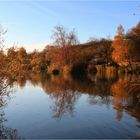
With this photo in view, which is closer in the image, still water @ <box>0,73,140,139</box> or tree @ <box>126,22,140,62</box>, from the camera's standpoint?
still water @ <box>0,73,140,139</box>

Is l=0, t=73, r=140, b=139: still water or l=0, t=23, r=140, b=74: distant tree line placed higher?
l=0, t=23, r=140, b=74: distant tree line

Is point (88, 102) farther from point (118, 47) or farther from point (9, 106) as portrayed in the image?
point (118, 47)

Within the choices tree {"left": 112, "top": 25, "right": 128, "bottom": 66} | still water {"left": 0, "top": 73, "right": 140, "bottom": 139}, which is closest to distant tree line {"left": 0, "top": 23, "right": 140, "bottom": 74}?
tree {"left": 112, "top": 25, "right": 128, "bottom": 66}

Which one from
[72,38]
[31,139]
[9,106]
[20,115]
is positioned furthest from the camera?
[72,38]

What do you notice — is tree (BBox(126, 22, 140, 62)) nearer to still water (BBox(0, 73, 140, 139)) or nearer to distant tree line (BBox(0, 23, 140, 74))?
distant tree line (BBox(0, 23, 140, 74))

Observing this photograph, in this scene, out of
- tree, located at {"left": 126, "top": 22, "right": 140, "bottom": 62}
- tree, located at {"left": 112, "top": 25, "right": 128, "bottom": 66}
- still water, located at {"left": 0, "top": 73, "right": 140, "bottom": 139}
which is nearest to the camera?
still water, located at {"left": 0, "top": 73, "right": 140, "bottom": 139}

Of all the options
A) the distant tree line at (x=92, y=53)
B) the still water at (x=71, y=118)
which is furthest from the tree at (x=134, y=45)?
the still water at (x=71, y=118)

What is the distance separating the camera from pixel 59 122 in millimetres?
12422

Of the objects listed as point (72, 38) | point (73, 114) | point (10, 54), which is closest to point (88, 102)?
point (73, 114)

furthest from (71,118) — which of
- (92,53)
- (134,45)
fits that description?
(92,53)

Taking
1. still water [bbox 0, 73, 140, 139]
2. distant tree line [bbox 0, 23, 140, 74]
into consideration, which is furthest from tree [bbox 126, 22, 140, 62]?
still water [bbox 0, 73, 140, 139]

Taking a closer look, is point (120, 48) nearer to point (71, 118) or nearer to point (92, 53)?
point (92, 53)

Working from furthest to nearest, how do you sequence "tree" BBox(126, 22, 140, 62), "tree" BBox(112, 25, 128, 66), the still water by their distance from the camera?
1. "tree" BBox(112, 25, 128, 66)
2. "tree" BBox(126, 22, 140, 62)
3. the still water

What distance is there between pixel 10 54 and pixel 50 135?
4.60m
